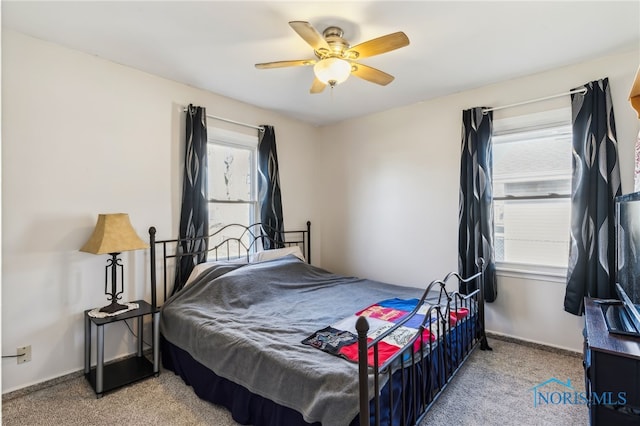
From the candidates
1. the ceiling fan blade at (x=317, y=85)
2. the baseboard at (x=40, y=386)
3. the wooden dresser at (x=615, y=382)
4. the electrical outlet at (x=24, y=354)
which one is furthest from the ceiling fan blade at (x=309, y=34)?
the baseboard at (x=40, y=386)

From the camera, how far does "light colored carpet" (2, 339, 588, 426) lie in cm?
197

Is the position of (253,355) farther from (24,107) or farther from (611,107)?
(611,107)

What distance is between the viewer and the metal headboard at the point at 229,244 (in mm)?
2828

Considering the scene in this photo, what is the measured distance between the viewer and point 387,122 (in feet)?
12.4

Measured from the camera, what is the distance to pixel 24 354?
7.27ft

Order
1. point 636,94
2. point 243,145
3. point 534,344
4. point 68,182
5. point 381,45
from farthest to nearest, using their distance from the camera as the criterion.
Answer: point 243,145 < point 534,344 < point 68,182 < point 381,45 < point 636,94

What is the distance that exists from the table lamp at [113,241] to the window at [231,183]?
0.93 m

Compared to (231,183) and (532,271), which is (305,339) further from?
(532,271)

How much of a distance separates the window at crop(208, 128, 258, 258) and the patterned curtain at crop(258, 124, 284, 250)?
89 mm

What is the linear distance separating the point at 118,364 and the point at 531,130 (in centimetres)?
402

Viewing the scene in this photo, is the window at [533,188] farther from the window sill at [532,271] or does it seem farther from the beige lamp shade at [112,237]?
the beige lamp shade at [112,237]

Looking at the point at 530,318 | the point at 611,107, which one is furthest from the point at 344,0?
the point at 530,318

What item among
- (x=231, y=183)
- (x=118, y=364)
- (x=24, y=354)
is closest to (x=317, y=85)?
(x=231, y=183)

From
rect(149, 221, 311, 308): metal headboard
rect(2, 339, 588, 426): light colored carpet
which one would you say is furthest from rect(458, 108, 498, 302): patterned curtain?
rect(149, 221, 311, 308): metal headboard
